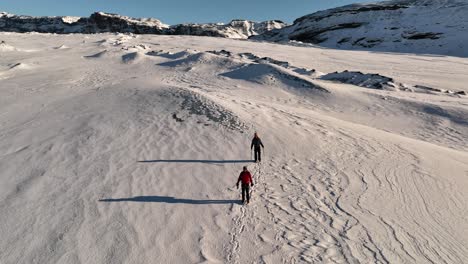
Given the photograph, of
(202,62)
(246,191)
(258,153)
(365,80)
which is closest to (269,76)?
(365,80)

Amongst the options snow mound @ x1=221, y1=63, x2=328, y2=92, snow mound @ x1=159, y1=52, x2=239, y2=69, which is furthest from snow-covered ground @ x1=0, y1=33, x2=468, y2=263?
snow mound @ x1=159, y1=52, x2=239, y2=69

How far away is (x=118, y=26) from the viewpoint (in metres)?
145

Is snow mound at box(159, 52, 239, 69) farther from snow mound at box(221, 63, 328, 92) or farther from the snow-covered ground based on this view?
the snow-covered ground

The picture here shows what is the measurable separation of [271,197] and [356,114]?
1288 cm

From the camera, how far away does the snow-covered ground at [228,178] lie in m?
8.23

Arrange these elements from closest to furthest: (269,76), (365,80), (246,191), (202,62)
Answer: (246,191), (269,76), (365,80), (202,62)

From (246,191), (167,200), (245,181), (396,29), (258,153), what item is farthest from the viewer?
(396,29)

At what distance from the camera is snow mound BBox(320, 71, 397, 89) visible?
27.1m

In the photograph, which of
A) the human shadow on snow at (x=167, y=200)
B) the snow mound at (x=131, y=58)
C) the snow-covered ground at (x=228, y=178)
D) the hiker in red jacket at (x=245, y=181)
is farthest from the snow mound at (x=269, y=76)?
the human shadow on snow at (x=167, y=200)

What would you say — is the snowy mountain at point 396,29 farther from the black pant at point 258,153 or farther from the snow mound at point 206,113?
the black pant at point 258,153

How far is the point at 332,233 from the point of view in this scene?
855 centimetres

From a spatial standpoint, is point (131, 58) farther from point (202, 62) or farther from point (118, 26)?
point (118, 26)

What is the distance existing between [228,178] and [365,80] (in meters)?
21.1

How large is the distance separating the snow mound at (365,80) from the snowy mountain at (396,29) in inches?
1469
